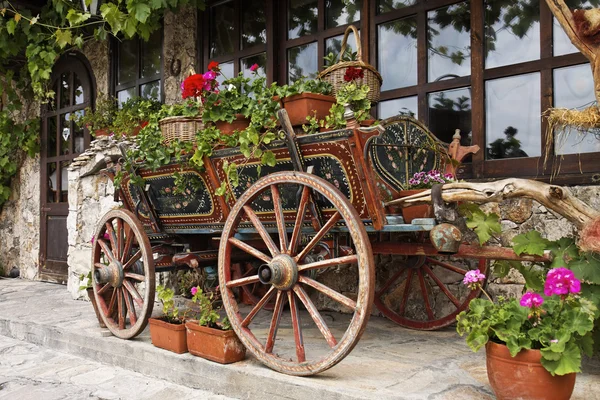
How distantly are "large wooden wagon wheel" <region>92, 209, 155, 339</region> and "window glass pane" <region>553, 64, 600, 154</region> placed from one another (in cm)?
274

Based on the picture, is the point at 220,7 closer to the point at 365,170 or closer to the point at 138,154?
the point at 138,154

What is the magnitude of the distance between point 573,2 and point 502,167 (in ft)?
3.66

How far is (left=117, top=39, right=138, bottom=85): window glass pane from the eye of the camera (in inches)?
257

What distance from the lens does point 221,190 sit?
3445 mm

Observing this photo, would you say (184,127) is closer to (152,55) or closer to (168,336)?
(168,336)

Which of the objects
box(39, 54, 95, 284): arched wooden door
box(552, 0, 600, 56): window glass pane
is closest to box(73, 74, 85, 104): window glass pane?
box(39, 54, 95, 284): arched wooden door

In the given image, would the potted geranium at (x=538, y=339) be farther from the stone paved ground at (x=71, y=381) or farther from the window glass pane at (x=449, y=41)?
the window glass pane at (x=449, y=41)

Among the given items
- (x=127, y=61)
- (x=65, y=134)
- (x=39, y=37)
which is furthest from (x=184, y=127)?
(x=65, y=134)

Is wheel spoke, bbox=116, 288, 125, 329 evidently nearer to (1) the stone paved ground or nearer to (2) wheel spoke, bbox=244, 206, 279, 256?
(1) the stone paved ground

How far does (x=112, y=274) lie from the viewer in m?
4.00

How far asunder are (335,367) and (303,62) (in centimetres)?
300

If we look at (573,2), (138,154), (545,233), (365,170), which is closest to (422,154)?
(365,170)

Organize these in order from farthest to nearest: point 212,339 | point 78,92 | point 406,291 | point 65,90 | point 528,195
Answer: point 65,90 → point 78,92 → point 406,291 → point 212,339 → point 528,195

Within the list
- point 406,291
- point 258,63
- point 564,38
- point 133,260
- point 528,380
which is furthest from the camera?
point 258,63
